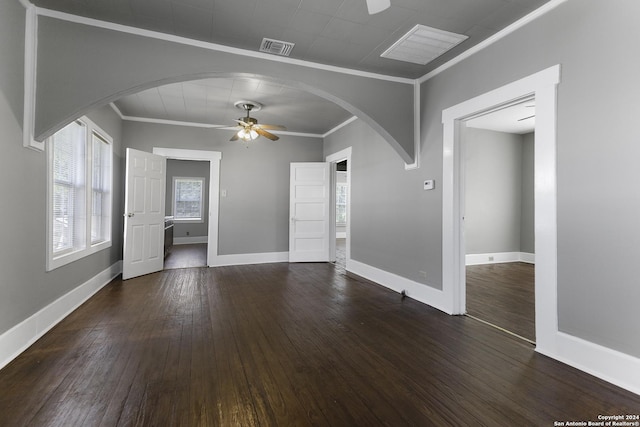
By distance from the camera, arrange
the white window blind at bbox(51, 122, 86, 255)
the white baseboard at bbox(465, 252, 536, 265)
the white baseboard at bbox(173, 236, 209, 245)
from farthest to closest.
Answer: the white baseboard at bbox(173, 236, 209, 245) → the white baseboard at bbox(465, 252, 536, 265) → the white window blind at bbox(51, 122, 86, 255)

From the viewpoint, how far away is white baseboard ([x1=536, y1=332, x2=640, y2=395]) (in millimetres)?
1848

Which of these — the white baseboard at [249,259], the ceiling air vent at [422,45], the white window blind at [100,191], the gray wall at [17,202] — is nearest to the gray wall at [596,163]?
the ceiling air vent at [422,45]

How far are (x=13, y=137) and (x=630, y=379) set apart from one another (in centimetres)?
440

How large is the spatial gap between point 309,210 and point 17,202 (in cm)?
445

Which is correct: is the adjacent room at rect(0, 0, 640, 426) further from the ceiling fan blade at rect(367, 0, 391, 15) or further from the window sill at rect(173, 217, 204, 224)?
the window sill at rect(173, 217, 204, 224)

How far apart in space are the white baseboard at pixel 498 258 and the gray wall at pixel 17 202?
6401 mm

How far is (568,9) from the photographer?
221 cm

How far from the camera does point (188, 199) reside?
10.0 metres

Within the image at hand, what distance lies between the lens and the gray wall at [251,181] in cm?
573

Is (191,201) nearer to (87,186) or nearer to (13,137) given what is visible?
(87,186)

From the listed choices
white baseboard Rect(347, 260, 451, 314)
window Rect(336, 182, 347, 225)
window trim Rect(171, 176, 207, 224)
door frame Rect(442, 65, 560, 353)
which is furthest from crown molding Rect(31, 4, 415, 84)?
window Rect(336, 182, 347, 225)

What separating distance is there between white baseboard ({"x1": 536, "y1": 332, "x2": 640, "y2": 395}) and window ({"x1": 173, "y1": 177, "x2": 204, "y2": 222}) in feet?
32.0

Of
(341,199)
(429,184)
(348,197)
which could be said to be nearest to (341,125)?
(348,197)

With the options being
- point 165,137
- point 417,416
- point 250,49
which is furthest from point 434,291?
point 165,137
